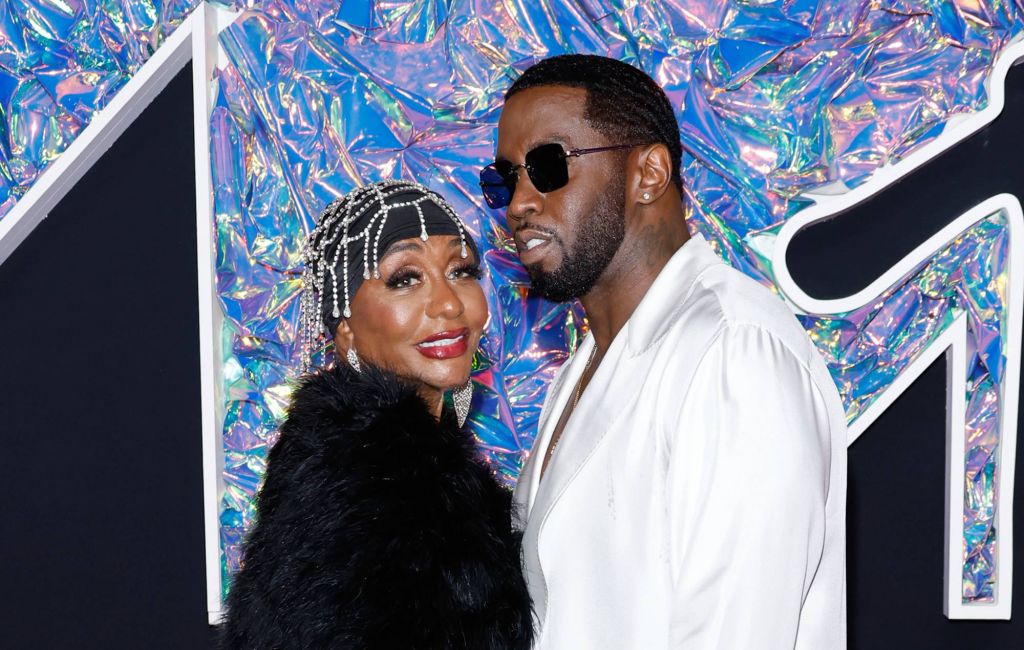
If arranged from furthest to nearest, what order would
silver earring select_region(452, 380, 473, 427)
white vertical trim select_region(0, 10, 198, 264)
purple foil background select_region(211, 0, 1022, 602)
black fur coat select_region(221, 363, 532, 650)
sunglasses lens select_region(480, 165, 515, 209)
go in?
white vertical trim select_region(0, 10, 198, 264)
purple foil background select_region(211, 0, 1022, 602)
silver earring select_region(452, 380, 473, 427)
sunglasses lens select_region(480, 165, 515, 209)
black fur coat select_region(221, 363, 532, 650)

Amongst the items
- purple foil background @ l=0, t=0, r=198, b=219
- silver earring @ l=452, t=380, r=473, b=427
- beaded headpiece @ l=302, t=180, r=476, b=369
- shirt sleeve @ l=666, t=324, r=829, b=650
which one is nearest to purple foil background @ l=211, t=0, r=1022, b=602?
purple foil background @ l=0, t=0, r=198, b=219

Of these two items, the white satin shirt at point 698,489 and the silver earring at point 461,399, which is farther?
the silver earring at point 461,399

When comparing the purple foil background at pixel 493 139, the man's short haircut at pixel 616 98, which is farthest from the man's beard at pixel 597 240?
the purple foil background at pixel 493 139

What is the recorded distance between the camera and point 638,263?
1929mm

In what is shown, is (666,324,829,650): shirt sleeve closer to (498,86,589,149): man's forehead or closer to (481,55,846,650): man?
(481,55,846,650): man

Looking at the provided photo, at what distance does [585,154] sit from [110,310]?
1890 mm

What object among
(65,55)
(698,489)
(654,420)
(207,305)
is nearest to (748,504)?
(698,489)

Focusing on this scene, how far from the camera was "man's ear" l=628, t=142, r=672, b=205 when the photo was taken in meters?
1.92

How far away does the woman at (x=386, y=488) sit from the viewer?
1603 mm

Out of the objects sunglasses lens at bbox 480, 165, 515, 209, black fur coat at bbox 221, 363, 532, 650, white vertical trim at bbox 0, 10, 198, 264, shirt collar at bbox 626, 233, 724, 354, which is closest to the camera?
→ black fur coat at bbox 221, 363, 532, 650

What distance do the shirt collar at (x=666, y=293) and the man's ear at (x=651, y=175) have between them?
0.13 metres

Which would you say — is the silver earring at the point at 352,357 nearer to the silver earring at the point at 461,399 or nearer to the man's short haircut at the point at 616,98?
the silver earring at the point at 461,399

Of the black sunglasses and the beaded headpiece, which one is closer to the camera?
the black sunglasses

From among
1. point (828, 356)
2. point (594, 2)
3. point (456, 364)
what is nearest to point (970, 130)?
point (828, 356)
